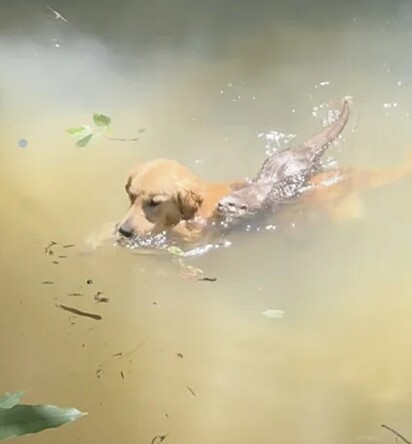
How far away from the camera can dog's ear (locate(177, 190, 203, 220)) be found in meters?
1.08

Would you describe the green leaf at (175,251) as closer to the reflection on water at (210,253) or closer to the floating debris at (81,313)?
the reflection on water at (210,253)

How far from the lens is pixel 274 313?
104 cm

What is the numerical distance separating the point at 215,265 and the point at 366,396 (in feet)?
0.84

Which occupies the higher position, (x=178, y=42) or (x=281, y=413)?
(x=178, y=42)

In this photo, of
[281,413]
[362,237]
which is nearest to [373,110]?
[362,237]

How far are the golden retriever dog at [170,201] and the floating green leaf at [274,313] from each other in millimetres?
141

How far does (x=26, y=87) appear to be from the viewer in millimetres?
1168

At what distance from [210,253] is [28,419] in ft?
1.60

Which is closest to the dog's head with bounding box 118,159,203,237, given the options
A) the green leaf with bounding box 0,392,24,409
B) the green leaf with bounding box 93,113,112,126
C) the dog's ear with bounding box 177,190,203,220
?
the dog's ear with bounding box 177,190,203,220

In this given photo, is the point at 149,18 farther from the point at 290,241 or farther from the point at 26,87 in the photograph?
the point at 290,241

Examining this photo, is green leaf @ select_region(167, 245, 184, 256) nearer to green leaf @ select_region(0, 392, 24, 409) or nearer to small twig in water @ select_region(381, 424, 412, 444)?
small twig in water @ select_region(381, 424, 412, 444)

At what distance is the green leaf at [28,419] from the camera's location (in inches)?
24.0

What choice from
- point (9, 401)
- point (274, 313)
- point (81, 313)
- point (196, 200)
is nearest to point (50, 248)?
point (81, 313)

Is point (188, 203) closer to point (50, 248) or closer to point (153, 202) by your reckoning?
point (153, 202)
